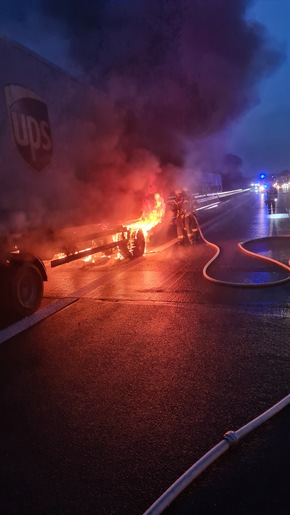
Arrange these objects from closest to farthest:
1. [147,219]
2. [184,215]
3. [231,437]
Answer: [231,437]
[147,219]
[184,215]

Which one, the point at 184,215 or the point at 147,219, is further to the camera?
the point at 184,215

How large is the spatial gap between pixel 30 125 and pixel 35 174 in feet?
1.90

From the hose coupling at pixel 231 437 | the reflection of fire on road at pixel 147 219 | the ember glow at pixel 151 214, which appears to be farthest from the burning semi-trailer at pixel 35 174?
the hose coupling at pixel 231 437

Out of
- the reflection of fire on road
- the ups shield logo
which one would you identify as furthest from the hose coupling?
the reflection of fire on road

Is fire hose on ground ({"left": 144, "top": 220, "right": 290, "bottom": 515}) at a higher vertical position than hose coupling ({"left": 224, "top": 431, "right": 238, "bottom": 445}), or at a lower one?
lower

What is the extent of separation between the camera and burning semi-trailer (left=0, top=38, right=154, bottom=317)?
417 centimetres

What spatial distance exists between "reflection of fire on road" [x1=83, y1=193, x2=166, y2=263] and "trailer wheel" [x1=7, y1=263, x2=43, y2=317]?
2.77 metres

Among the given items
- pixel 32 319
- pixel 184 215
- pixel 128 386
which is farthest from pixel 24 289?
pixel 184 215

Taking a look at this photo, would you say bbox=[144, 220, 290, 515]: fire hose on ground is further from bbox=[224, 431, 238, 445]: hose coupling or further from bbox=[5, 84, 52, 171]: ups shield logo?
bbox=[5, 84, 52, 171]: ups shield logo

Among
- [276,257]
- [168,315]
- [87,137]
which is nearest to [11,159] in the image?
[87,137]

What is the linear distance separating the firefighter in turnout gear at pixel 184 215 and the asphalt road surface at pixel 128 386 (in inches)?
176

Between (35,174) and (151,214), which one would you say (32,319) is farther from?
(151,214)

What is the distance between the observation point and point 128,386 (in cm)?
306

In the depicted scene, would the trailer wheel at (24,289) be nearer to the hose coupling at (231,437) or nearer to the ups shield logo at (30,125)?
the ups shield logo at (30,125)
